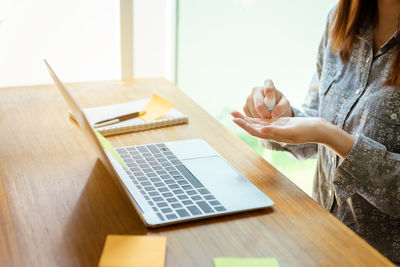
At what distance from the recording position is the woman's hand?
0.90 m

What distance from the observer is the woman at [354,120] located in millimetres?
937

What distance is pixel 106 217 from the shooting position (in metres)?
0.76

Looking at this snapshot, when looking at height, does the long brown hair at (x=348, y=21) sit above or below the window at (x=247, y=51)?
above

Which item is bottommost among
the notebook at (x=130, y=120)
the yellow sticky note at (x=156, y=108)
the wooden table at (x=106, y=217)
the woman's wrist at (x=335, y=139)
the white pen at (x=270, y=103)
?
the wooden table at (x=106, y=217)

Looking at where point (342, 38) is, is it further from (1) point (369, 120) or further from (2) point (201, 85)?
(2) point (201, 85)

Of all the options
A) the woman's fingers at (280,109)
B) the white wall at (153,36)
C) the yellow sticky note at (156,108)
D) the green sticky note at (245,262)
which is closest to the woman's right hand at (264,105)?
the woman's fingers at (280,109)

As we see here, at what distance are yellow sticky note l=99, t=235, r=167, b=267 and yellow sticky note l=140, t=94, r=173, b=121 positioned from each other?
519 millimetres

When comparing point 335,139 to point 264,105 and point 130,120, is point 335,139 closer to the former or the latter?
point 264,105

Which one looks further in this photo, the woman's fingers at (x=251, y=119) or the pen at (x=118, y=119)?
the pen at (x=118, y=119)

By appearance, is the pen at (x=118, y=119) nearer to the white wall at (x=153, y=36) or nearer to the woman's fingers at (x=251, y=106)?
the woman's fingers at (x=251, y=106)

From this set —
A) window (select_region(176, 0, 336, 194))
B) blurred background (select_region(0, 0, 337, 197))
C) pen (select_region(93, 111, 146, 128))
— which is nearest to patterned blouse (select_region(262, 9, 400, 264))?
pen (select_region(93, 111, 146, 128))

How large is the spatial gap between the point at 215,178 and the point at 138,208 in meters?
0.19

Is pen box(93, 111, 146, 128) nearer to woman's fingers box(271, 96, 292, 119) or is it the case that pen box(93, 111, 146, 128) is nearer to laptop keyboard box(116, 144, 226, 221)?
laptop keyboard box(116, 144, 226, 221)

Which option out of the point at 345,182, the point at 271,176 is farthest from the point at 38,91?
the point at 345,182
